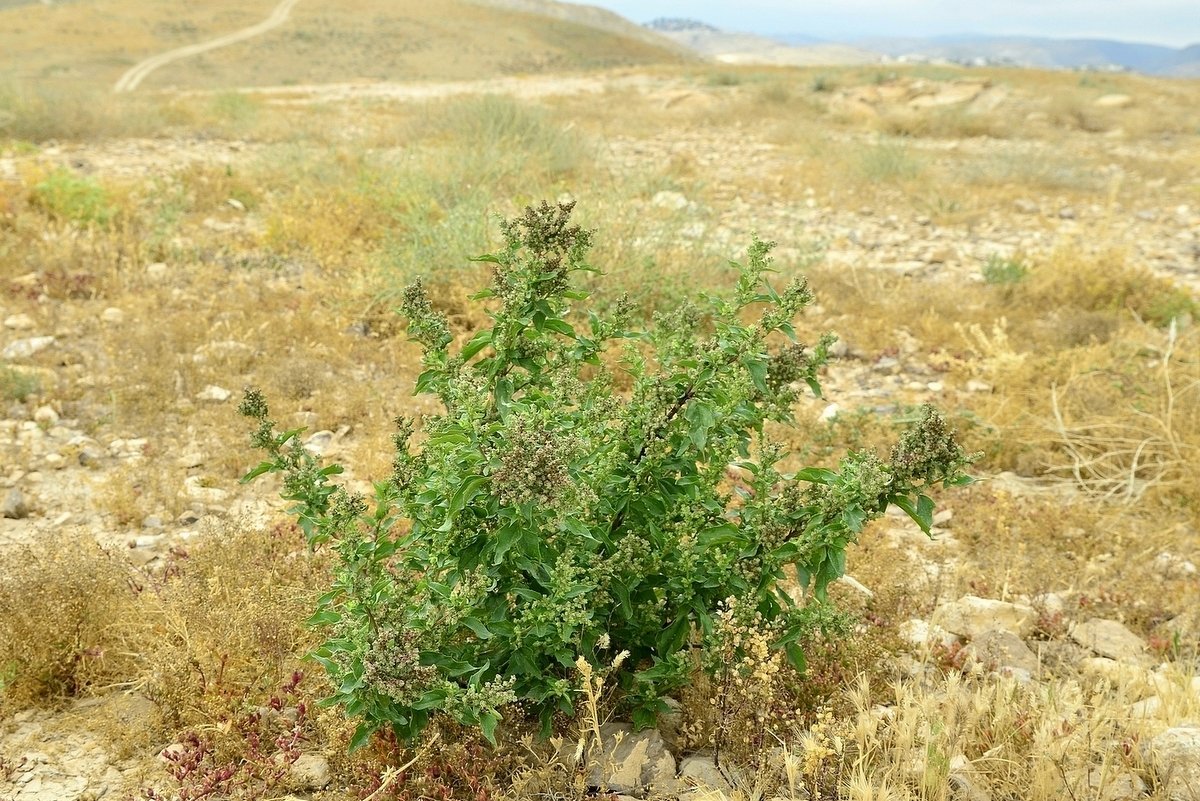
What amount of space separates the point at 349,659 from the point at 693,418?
1.04 meters

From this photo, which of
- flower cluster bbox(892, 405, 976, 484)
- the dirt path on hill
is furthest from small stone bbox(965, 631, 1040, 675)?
the dirt path on hill

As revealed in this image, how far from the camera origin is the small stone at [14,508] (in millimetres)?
3680

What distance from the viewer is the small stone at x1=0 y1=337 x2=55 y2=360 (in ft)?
16.4

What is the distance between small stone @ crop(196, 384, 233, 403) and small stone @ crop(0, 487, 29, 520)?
3.77 feet

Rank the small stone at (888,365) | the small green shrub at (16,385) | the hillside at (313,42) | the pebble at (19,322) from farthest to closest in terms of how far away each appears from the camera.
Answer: the hillside at (313,42), the small stone at (888,365), the pebble at (19,322), the small green shrub at (16,385)

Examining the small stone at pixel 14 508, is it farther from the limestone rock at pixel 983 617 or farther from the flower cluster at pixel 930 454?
the limestone rock at pixel 983 617

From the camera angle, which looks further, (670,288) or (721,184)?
(721,184)

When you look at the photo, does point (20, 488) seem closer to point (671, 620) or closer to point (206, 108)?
point (671, 620)

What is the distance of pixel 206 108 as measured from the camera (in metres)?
14.7

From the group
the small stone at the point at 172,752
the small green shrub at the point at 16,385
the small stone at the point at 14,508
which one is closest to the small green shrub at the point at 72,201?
the small green shrub at the point at 16,385

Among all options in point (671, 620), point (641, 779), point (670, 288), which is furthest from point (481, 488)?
point (670, 288)

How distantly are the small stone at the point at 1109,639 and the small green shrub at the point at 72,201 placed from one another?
725 cm

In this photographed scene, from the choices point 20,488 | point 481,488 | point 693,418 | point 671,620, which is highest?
point 693,418

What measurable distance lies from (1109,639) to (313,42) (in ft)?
177
